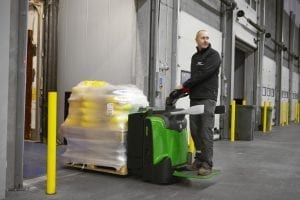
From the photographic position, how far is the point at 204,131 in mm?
4887

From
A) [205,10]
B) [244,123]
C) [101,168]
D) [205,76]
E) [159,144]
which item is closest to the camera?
[159,144]

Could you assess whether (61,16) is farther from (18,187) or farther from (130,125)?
(18,187)

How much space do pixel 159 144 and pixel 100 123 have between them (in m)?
1.00

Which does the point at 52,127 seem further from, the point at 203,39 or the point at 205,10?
the point at 205,10

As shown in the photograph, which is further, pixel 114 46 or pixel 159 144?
pixel 114 46

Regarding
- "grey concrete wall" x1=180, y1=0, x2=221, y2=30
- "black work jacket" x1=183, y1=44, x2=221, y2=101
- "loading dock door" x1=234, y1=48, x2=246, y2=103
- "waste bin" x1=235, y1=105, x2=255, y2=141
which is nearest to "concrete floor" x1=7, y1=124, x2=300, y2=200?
"black work jacket" x1=183, y1=44, x2=221, y2=101

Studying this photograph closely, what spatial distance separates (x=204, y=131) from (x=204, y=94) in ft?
Answer: 1.51

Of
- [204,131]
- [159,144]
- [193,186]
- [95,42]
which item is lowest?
[193,186]

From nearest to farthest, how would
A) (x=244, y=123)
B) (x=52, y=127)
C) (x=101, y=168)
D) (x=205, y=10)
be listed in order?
(x=52, y=127)
(x=101, y=168)
(x=205, y=10)
(x=244, y=123)

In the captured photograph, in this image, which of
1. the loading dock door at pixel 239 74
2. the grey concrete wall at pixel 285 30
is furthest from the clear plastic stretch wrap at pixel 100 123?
the grey concrete wall at pixel 285 30

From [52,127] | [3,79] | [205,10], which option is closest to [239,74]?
[205,10]

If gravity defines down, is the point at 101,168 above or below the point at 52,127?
below

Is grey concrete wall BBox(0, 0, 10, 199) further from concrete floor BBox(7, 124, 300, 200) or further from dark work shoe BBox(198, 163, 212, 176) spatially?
dark work shoe BBox(198, 163, 212, 176)

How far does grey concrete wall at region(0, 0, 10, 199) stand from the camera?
3.79 metres
